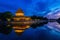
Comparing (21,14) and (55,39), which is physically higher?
(21,14)

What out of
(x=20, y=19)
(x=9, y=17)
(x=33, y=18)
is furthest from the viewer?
(x=33, y=18)

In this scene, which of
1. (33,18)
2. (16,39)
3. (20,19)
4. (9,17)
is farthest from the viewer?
(33,18)

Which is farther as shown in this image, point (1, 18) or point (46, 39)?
point (1, 18)

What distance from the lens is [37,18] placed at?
69.1 feet

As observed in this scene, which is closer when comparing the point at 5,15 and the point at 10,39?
the point at 10,39

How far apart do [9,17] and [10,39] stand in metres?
12.6

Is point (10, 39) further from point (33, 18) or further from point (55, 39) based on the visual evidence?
point (33, 18)

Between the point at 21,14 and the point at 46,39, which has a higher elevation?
the point at 21,14

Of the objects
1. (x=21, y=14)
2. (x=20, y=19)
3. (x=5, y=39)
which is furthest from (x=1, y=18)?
(x=5, y=39)

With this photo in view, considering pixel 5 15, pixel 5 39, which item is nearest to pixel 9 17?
pixel 5 15

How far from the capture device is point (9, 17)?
52.6 ft

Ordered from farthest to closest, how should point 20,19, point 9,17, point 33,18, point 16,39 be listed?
point 33,18 → point 20,19 → point 9,17 → point 16,39

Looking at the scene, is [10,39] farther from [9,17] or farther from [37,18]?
[37,18]

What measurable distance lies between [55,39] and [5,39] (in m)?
0.89
